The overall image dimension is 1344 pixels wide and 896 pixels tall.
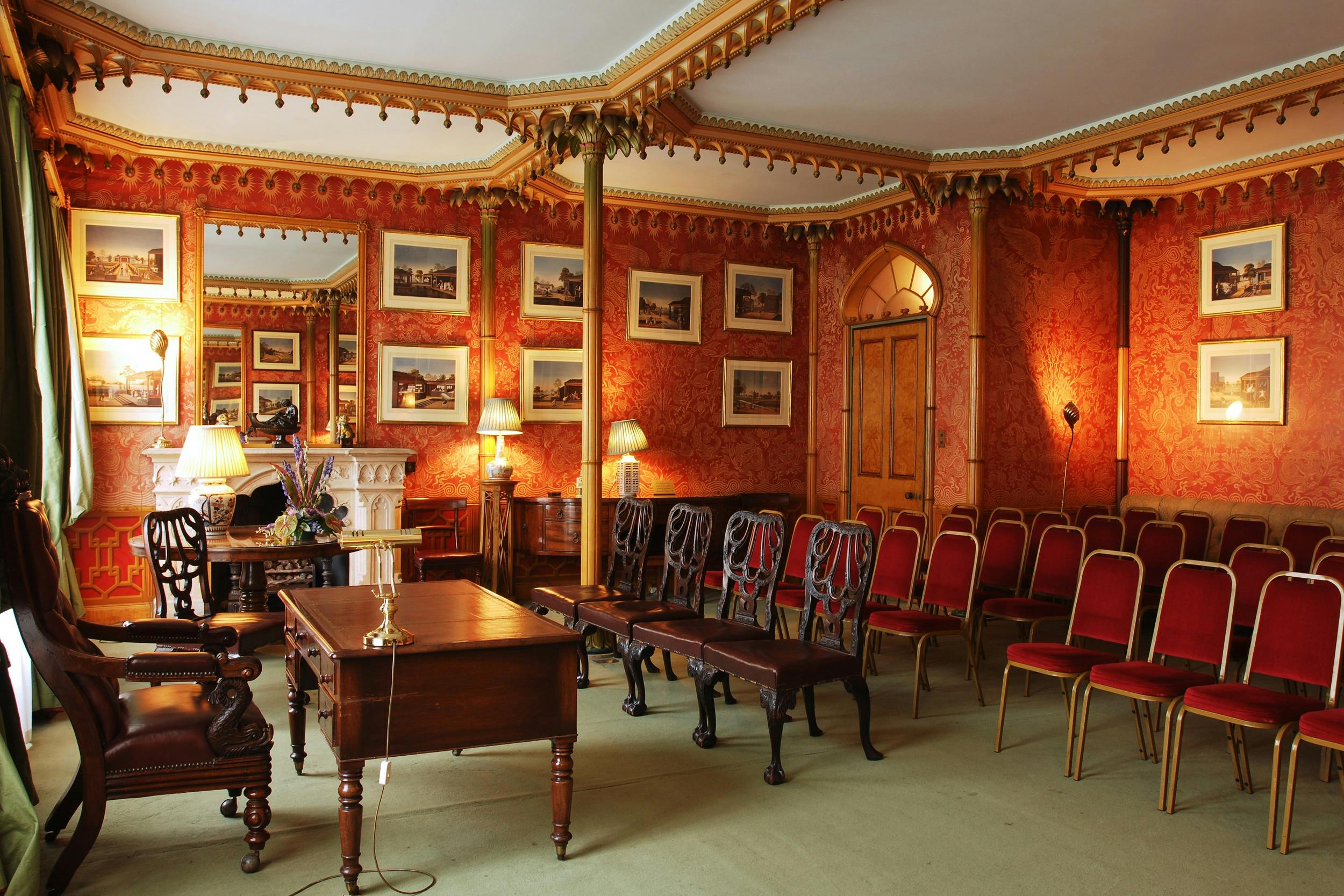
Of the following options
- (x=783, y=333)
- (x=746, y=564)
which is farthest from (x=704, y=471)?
(x=746, y=564)

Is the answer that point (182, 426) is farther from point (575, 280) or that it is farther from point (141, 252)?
point (575, 280)

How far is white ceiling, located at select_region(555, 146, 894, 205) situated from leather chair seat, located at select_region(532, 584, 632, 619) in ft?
11.6

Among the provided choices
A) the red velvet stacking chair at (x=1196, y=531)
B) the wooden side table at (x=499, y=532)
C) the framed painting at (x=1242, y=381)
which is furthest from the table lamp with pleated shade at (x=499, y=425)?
the framed painting at (x=1242, y=381)

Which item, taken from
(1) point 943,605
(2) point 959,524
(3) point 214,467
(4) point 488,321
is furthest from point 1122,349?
(3) point 214,467

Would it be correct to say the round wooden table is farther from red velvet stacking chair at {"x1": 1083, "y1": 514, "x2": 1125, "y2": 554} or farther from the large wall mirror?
red velvet stacking chair at {"x1": 1083, "y1": 514, "x2": 1125, "y2": 554}

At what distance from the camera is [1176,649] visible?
4.45 m

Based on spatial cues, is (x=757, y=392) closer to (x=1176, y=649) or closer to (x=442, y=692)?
(x=1176, y=649)

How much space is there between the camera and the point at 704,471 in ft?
32.7

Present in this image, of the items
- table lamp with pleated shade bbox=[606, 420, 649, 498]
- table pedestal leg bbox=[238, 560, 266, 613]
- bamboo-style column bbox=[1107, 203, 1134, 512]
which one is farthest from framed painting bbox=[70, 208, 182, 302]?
bamboo-style column bbox=[1107, 203, 1134, 512]

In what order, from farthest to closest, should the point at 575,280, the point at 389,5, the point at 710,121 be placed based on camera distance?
the point at 575,280 → the point at 710,121 → the point at 389,5

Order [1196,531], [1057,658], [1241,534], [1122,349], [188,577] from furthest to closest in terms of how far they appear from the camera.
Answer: [1122,349]
[1196,531]
[1241,534]
[188,577]
[1057,658]

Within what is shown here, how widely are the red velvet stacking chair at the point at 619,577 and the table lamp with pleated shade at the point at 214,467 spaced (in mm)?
2073

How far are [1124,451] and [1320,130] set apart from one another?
3.26 metres

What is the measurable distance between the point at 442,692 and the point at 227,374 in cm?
574
